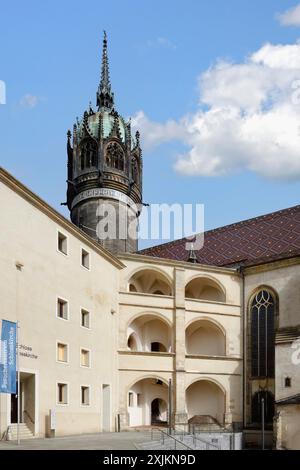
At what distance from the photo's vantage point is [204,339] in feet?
150

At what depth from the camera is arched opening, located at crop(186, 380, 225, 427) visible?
141 ft

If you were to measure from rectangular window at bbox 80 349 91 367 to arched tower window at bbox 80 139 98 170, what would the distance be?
2248 cm

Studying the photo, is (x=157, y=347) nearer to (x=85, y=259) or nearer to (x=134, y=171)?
(x=85, y=259)

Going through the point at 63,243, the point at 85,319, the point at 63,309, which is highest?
the point at 63,243

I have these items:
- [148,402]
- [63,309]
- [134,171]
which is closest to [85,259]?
[63,309]

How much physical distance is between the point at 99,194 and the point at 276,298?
53.7 ft

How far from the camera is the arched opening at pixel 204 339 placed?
4444 cm

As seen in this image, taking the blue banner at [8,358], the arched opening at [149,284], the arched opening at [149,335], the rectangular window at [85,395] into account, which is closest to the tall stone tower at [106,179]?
the arched opening at [149,284]

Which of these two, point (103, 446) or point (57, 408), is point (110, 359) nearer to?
point (57, 408)

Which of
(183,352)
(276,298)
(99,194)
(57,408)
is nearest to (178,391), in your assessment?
(183,352)

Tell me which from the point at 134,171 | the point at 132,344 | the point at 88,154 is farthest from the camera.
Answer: the point at 134,171

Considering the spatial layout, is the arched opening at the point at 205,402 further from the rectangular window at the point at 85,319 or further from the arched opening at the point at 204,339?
the rectangular window at the point at 85,319

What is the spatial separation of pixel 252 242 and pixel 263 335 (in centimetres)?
773

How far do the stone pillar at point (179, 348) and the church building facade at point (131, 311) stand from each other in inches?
3.3
